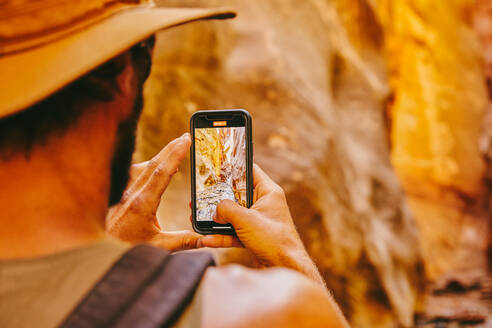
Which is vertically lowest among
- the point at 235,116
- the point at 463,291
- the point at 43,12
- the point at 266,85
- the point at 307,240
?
the point at 463,291

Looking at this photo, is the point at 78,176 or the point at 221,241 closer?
the point at 78,176

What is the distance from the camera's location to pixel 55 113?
62 cm

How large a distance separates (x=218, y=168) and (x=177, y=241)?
204mm

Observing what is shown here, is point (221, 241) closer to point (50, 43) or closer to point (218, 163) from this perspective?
point (218, 163)

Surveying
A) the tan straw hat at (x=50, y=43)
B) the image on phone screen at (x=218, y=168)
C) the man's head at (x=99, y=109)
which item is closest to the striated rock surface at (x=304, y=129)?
the image on phone screen at (x=218, y=168)

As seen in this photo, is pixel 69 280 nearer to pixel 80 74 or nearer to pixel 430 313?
pixel 80 74

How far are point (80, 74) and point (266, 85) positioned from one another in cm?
322

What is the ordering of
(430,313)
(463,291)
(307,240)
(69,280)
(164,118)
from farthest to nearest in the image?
(463,291), (430,313), (307,240), (164,118), (69,280)

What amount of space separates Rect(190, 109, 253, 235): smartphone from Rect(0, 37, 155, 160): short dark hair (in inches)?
19.7

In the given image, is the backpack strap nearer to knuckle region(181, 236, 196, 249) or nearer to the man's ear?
the man's ear

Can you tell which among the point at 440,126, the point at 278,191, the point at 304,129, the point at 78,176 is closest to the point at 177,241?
the point at 278,191

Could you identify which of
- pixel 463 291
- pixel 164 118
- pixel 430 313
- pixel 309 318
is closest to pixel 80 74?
pixel 309 318

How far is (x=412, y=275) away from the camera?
5.55m

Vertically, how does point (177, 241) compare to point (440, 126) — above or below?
below
